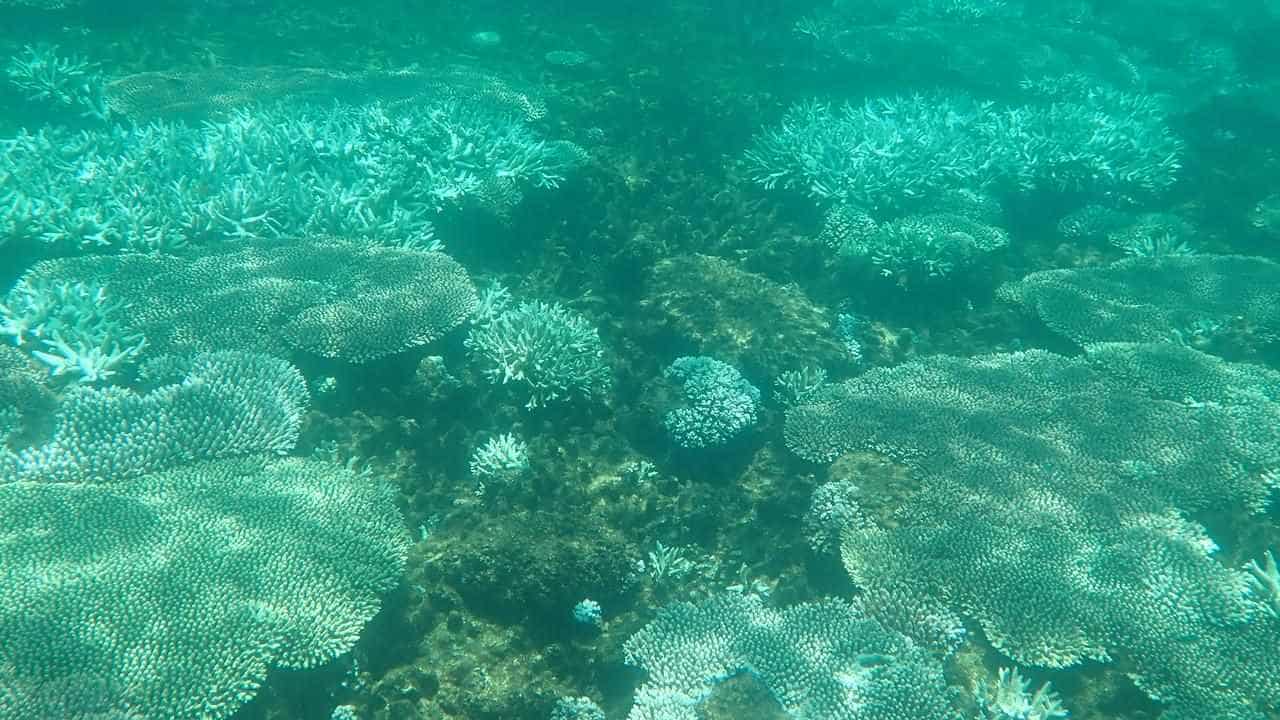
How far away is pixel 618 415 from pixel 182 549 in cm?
327

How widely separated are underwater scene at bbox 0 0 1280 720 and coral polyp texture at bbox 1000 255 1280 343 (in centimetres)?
5

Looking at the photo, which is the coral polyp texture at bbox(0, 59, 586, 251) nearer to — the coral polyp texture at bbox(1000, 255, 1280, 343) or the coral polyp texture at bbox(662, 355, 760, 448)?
the coral polyp texture at bbox(662, 355, 760, 448)

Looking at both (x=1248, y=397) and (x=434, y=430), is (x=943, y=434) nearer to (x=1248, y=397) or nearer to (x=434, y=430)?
(x=1248, y=397)

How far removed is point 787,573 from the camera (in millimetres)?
4652

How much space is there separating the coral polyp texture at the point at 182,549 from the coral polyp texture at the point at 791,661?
6.02 feet

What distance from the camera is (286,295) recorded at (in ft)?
19.1

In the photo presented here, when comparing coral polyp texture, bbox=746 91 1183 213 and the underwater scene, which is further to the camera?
coral polyp texture, bbox=746 91 1183 213

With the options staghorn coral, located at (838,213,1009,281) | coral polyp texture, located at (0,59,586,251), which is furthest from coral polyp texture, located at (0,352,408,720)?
staghorn coral, located at (838,213,1009,281)

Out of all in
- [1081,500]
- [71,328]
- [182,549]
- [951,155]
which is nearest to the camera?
[182,549]

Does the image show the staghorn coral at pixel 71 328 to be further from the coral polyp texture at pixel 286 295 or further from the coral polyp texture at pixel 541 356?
the coral polyp texture at pixel 541 356

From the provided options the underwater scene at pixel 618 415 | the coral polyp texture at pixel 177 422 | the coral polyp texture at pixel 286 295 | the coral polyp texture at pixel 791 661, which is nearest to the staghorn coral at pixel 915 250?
the underwater scene at pixel 618 415

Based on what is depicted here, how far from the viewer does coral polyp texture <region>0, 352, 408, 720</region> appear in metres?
3.25

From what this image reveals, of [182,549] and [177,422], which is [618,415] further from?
[177,422]

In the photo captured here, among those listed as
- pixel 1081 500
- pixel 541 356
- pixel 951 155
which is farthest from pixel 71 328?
A: pixel 951 155
